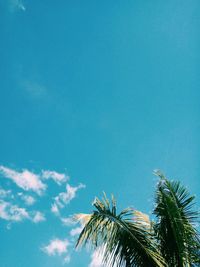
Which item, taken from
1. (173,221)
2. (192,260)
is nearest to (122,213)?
(173,221)

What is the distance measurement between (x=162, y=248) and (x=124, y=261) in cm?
81

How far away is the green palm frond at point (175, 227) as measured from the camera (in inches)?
289

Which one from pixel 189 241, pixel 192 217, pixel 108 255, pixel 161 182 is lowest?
pixel 108 255

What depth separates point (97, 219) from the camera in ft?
25.0

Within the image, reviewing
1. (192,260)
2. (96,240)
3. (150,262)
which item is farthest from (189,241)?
(96,240)

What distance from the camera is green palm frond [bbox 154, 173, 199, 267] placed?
24.1 ft

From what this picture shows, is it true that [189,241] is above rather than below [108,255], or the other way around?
above

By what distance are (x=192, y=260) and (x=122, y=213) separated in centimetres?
158

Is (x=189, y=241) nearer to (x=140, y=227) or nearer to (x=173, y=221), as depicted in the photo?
(x=173, y=221)

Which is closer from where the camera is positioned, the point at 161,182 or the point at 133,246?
the point at 133,246

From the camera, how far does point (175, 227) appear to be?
295 inches

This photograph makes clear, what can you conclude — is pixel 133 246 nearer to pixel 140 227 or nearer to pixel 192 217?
pixel 140 227

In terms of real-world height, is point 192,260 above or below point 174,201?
below

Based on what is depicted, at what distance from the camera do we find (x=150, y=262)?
7.41 meters
